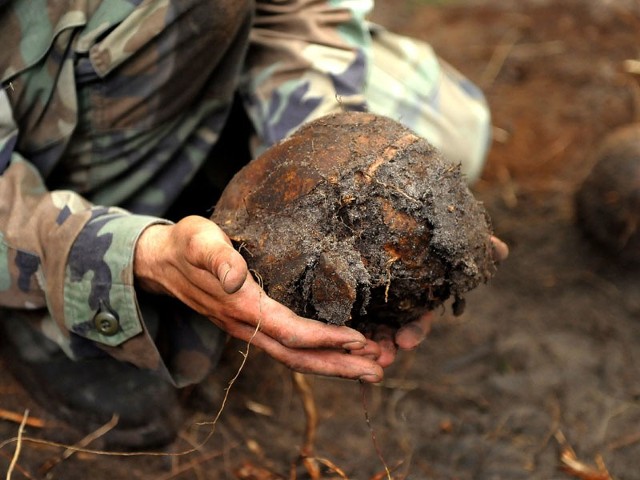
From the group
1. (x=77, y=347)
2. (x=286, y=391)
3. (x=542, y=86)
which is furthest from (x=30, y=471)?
(x=542, y=86)

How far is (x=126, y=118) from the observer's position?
1.94 meters

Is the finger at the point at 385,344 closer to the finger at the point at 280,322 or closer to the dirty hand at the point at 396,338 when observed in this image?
the dirty hand at the point at 396,338

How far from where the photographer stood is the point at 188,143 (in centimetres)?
210

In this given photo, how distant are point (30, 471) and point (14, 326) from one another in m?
0.38

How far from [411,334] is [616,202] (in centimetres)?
134

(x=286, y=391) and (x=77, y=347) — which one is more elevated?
(x=77, y=347)

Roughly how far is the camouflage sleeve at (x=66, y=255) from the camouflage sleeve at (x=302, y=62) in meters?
0.58

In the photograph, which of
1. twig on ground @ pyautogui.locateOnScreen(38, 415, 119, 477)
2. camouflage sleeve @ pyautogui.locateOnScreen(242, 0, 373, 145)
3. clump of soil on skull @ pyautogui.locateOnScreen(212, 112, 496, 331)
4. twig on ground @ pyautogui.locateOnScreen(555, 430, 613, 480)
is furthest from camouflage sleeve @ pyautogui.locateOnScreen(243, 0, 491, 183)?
twig on ground @ pyautogui.locateOnScreen(555, 430, 613, 480)

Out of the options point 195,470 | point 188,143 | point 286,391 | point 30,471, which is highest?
point 188,143

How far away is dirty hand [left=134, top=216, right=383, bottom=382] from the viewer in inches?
55.7

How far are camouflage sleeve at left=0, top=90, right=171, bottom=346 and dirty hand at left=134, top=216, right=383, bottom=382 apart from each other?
0.07 metres

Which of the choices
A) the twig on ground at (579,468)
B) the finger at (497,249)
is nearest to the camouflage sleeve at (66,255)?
the finger at (497,249)

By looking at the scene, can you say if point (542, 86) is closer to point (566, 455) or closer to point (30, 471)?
point (566, 455)

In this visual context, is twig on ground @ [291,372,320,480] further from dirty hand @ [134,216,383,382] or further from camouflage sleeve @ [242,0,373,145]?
camouflage sleeve @ [242,0,373,145]
